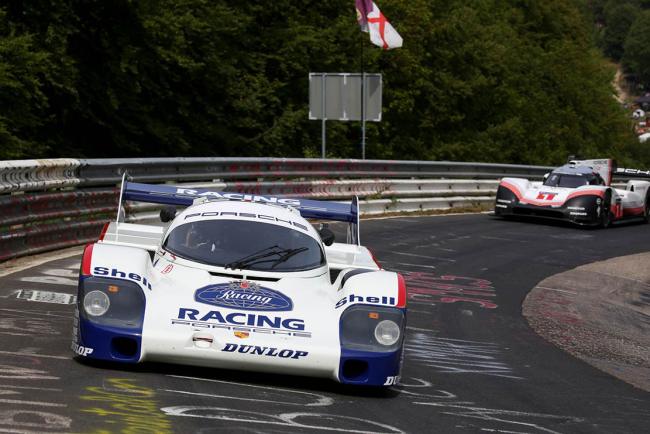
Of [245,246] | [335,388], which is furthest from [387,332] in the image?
[245,246]

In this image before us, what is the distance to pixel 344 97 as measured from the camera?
85.3ft

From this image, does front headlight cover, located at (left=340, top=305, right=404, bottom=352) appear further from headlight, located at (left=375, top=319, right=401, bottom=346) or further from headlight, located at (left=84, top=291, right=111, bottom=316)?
headlight, located at (left=84, top=291, right=111, bottom=316)

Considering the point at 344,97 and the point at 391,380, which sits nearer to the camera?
the point at 391,380

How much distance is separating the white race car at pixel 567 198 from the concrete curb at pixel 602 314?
5.07 meters

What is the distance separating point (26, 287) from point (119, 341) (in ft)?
12.9

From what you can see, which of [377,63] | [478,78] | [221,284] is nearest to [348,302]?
[221,284]

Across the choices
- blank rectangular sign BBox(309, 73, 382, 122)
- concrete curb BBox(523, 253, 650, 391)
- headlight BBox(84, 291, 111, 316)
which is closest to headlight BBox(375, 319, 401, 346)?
headlight BBox(84, 291, 111, 316)

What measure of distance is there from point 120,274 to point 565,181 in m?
18.3

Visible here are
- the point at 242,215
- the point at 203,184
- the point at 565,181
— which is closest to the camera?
the point at 242,215

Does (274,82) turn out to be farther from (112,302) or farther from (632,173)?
(112,302)

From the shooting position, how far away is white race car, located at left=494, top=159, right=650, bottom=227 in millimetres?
23859

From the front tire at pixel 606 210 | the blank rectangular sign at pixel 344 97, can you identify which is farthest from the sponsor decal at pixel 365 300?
the blank rectangular sign at pixel 344 97

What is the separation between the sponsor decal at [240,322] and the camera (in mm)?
7531

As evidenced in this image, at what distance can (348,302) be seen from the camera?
805 centimetres
